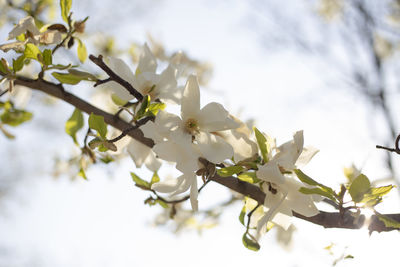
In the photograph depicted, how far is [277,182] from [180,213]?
565mm

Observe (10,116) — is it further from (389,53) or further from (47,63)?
(389,53)

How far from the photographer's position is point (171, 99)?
1.59 feet

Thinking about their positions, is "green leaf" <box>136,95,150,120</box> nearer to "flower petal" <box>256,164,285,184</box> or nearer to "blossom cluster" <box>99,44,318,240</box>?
"blossom cluster" <box>99,44,318,240</box>

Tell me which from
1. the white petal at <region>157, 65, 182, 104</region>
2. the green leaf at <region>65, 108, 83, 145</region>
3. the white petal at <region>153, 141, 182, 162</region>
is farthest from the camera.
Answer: the green leaf at <region>65, 108, 83, 145</region>

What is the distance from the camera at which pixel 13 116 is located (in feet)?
2.15

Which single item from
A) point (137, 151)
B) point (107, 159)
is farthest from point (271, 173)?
point (107, 159)

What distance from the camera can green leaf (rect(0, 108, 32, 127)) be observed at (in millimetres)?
654

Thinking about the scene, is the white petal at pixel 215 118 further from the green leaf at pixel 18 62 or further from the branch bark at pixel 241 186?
the green leaf at pixel 18 62

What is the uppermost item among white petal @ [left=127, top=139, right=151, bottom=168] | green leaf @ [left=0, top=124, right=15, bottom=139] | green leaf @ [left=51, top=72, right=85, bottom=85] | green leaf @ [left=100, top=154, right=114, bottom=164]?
green leaf @ [left=51, top=72, right=85, bottom=85]

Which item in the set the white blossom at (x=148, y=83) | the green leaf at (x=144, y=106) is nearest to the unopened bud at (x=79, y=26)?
the white blossom at (x=148, y=83)

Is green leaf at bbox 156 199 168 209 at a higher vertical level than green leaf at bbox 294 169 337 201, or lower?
lower

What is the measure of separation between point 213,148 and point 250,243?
6.0 inches

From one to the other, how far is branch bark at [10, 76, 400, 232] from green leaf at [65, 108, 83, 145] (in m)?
0.05

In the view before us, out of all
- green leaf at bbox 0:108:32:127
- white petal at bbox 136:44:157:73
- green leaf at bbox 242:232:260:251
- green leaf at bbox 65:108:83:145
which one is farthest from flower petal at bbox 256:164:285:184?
green leaf at bbox 0:108:32:127
